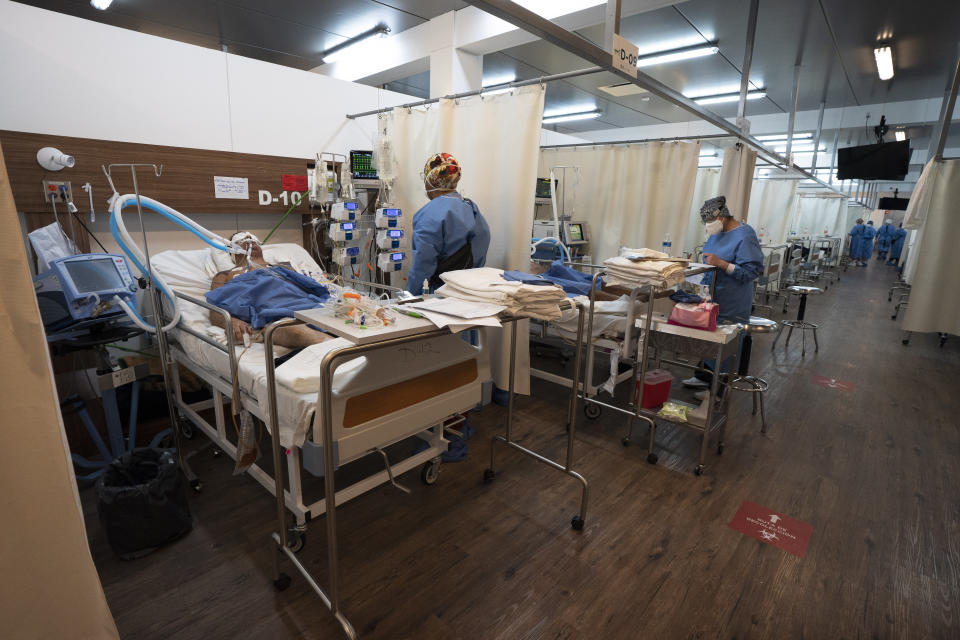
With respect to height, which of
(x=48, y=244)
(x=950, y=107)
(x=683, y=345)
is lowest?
(x=683, y=345)

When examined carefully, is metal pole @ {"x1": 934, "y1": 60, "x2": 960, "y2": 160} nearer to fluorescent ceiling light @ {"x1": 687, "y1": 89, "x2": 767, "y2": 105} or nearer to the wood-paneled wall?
fluorescent ceiling light @ {"x1": 687, "y1": 89, "x2": 767, "y2": 105}

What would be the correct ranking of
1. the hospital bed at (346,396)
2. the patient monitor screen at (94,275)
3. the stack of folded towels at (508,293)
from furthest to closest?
the patient monitor screen at (94,275), the stack of folded towels at (508,293), the hospital bed at (346,396)

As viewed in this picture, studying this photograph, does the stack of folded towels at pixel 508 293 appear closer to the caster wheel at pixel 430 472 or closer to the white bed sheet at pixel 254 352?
the white bed sheet at pixel 254 352

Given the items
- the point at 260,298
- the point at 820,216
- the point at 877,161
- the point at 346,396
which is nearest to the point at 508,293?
the point at 346,396

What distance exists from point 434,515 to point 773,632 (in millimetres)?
1353

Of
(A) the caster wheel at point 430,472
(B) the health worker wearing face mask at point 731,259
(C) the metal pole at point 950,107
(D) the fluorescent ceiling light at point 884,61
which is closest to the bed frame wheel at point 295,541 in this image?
(A) the caster wheel at point 430,472

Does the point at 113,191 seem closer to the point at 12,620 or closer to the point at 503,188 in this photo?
the point at 503,188

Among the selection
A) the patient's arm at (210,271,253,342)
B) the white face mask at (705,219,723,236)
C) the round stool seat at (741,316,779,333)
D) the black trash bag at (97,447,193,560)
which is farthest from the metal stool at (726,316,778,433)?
the black trash bag at (97,447,193,560)

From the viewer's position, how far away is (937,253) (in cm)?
482

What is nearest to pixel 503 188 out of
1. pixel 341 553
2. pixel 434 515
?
pixel 434 515

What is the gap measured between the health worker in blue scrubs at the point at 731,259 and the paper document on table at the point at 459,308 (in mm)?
2360

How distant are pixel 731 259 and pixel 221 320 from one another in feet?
11.1

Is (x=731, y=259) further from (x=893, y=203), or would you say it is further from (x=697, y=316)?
(x=893, y=203)

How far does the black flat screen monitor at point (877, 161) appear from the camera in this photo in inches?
243
